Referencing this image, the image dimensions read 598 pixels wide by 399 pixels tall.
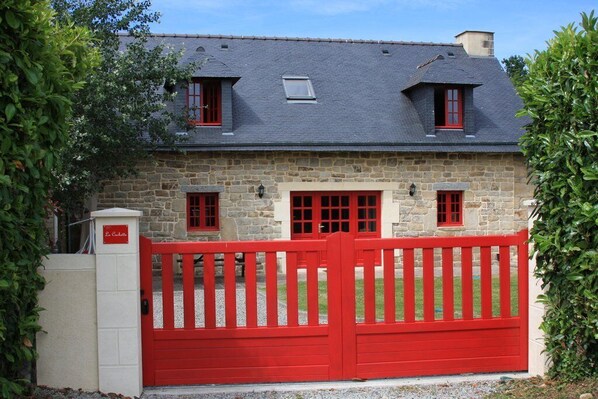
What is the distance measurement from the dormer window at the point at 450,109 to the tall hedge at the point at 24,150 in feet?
42.2

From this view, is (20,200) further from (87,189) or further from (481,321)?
(87,189)

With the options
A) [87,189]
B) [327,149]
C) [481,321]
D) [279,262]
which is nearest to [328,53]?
[327,149]

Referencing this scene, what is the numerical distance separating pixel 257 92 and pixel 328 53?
3.03 m

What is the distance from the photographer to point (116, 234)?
5070 millimetres

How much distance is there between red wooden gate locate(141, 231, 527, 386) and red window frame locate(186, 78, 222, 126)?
10.2 metres

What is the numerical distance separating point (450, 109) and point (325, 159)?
3.63 m

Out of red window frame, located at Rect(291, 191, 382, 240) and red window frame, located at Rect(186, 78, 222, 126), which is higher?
red window frame, located at Rect(186, 78, 222, 126)

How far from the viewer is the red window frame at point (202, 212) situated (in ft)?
49.1

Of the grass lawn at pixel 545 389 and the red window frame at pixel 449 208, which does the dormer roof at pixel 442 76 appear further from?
the grass lawn at pixel 545 389

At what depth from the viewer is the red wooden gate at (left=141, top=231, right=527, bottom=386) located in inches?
211

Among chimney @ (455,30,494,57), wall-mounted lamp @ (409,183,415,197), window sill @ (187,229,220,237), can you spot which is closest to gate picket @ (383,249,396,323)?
window sill @ (187,229,220,237)

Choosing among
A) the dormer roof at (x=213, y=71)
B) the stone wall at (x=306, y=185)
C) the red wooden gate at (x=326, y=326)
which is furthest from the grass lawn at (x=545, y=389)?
the dormer roof at (x=213, y=71)

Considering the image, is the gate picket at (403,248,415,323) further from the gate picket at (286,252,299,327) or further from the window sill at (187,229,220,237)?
the window sill at (187,229,220,237)

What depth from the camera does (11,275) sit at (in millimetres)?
3963
